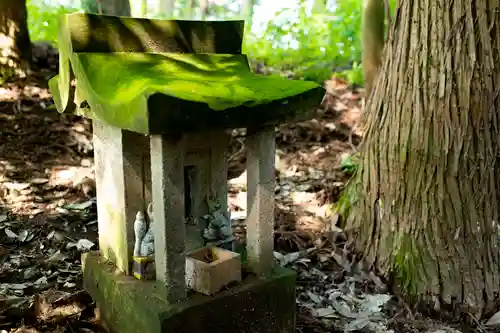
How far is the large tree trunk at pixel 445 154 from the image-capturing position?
3.51m

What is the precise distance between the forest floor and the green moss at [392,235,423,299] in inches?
5.1

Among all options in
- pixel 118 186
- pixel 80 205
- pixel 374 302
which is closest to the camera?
pixel 118 186

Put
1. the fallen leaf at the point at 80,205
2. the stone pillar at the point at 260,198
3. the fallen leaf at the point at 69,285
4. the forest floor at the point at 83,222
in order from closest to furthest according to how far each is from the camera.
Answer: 1. the stone pillar at the point at 260,198
2. the forest floor at the point at 83,222
3. the fallen leaf at the point at 69,285
4. the fallen leaf at the point at 80,205

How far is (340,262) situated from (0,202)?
3.21m

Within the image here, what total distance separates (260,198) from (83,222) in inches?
91.9

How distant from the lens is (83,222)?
4652 millimetres

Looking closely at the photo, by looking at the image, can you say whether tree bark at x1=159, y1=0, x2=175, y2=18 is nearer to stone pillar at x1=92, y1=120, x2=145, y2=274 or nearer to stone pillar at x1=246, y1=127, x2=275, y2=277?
stone pillar at x1=92, y1=120, x2=145, y2=274

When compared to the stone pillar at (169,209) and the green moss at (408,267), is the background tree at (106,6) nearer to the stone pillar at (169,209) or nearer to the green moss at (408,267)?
the stone pillar at (169,209)

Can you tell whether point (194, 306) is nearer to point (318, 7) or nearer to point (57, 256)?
point (57, 256)

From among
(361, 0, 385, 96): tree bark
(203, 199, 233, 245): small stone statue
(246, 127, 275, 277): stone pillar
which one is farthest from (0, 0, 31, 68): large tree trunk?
(246, 127, 275, 277): stone pillar

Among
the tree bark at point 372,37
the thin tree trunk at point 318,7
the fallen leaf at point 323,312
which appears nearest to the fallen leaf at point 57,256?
the fallen leaf at point 323,312

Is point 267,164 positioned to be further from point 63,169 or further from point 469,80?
point 63,169

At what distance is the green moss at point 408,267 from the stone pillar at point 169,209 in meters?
1.82

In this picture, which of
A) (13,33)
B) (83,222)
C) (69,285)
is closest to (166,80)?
(69,285)
